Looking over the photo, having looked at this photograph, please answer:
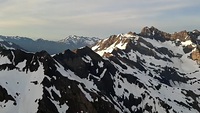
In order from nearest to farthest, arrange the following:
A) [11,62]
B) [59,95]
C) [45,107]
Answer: [45,107] < [59,95] < [11,62]

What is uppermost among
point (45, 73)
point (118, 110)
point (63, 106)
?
point (45, 73)

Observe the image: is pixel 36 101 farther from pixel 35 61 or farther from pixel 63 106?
pixel 35 61

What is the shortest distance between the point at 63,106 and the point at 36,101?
14.1 meters

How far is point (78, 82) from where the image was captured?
192625 millimetres

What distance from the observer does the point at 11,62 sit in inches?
7387

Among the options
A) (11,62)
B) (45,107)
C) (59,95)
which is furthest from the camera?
(11,62)

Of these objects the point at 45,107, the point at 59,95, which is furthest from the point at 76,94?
the point at 45,107

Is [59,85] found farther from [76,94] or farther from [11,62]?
[11,62]

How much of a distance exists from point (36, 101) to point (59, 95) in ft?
45.4

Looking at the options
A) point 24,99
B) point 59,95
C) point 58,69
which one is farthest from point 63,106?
point 58,69

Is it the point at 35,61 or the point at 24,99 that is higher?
the point at 35,61

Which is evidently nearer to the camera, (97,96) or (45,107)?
(45,107)

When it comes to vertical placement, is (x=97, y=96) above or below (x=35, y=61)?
below

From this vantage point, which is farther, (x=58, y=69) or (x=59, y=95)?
(x=58, y=69)
